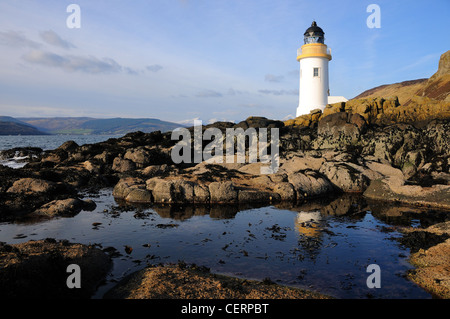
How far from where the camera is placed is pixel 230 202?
58.6ft

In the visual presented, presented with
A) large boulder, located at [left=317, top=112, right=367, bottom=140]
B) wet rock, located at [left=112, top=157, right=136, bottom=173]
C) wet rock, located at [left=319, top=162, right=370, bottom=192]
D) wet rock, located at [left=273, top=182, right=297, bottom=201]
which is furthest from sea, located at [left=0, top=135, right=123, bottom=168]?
large boulder, located at [left=317, top=112, right=367, bottom=140]

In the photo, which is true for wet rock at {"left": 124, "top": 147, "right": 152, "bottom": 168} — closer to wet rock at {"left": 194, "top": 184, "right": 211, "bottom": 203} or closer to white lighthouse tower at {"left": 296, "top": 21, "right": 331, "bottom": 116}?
wet rock at {"left": 194, "top": 184, "right": 211, "bottom": 203}

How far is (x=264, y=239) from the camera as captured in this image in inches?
472

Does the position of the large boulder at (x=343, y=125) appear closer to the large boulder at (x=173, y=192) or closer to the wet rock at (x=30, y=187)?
the large boulder at (x=173, y=192)

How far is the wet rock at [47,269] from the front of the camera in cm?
691

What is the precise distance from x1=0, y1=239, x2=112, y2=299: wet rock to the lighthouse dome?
40325 mm

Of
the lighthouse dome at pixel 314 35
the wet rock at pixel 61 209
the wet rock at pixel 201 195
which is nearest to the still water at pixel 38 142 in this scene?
the lighthouse dome at pixel 314 35

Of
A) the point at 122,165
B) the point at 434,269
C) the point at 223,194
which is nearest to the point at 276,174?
the point at 223,194

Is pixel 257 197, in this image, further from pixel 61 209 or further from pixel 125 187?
pixel 61 209

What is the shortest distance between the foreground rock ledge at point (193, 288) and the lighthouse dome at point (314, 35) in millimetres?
40174

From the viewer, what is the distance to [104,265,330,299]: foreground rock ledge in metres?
Result: 7.25
